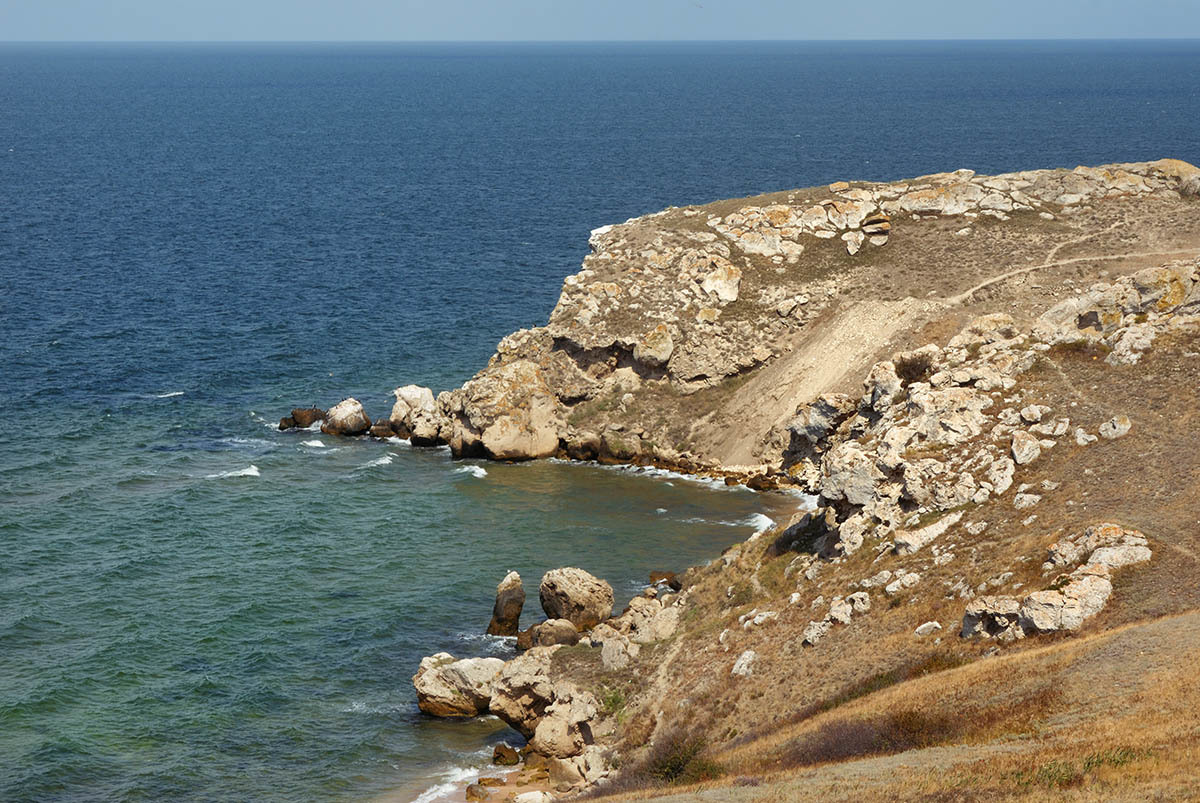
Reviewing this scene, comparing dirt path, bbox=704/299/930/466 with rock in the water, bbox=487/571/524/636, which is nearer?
rock in the water, bbox=487/571/524/636

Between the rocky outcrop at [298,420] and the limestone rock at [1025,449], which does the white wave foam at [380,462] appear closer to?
the rocky outcrop at [298,420]

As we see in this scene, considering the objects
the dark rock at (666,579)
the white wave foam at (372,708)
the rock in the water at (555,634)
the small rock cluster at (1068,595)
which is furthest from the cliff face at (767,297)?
the small rock cluster at (1068,595)

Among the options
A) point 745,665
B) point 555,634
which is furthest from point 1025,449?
point 555,634

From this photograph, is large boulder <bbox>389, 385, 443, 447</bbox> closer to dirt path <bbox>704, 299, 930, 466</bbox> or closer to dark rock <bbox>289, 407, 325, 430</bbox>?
dark rock <bbox>289, 407, 325, 430</bbox>

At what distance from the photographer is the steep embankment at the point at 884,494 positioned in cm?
3781

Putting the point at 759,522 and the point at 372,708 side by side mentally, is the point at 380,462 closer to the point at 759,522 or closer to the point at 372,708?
the point at 759,522

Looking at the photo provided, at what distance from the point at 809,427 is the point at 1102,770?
4359 cm

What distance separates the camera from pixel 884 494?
175ft

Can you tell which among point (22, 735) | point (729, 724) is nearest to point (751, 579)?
point (729, 724)

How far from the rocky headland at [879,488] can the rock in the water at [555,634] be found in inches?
3.9

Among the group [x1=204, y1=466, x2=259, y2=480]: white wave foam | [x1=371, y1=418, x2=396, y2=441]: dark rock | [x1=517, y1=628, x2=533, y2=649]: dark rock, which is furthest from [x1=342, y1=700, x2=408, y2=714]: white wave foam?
[x1=371, y1=418, x2=396, y2=441]: dark rock

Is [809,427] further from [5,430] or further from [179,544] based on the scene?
[5,430]

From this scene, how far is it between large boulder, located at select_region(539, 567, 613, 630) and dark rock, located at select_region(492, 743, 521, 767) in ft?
31.7

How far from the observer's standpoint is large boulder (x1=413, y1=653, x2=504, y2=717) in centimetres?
5297
